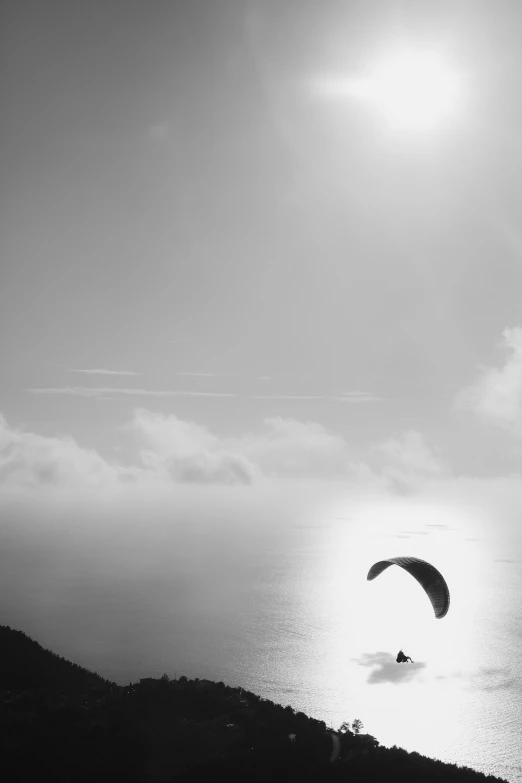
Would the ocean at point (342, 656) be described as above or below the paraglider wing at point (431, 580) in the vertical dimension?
below

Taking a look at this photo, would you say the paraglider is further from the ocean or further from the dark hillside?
the ocean

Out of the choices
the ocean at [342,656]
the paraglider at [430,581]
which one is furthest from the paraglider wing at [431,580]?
the ocean at [342,656]

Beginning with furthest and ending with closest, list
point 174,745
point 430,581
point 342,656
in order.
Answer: point 342,656
point 174,745
point 430,581

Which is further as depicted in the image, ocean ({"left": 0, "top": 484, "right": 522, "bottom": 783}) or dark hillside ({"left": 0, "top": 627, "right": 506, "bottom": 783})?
ocean ({"left": 0, "top": 484, "right": 522, "bottom": 783})

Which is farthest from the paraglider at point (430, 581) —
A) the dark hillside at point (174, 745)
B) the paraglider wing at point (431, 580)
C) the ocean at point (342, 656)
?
the ocean at point (342, 656)

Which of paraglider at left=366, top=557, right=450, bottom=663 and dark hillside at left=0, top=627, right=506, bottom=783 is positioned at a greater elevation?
paraglider at left=366, top=557, right=450, bottom=663

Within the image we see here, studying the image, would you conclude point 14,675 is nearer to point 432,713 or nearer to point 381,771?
point 381,771

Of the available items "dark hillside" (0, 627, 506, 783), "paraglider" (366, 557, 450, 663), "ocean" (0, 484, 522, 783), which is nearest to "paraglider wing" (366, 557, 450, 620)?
"paraglider" (366, 557, 450, 663)

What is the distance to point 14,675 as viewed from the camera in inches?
3105

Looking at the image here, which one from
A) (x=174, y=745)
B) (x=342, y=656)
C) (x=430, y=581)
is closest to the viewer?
(x=430, y=581)

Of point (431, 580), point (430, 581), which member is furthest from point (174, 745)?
point (431, 580)

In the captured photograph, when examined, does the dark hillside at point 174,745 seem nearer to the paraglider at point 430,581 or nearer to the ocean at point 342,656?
the paraglider at point 430,581

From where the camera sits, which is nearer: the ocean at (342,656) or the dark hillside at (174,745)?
the dark hillside at (174,745)

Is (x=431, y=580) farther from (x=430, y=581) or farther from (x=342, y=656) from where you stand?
(x=342, y=656)
